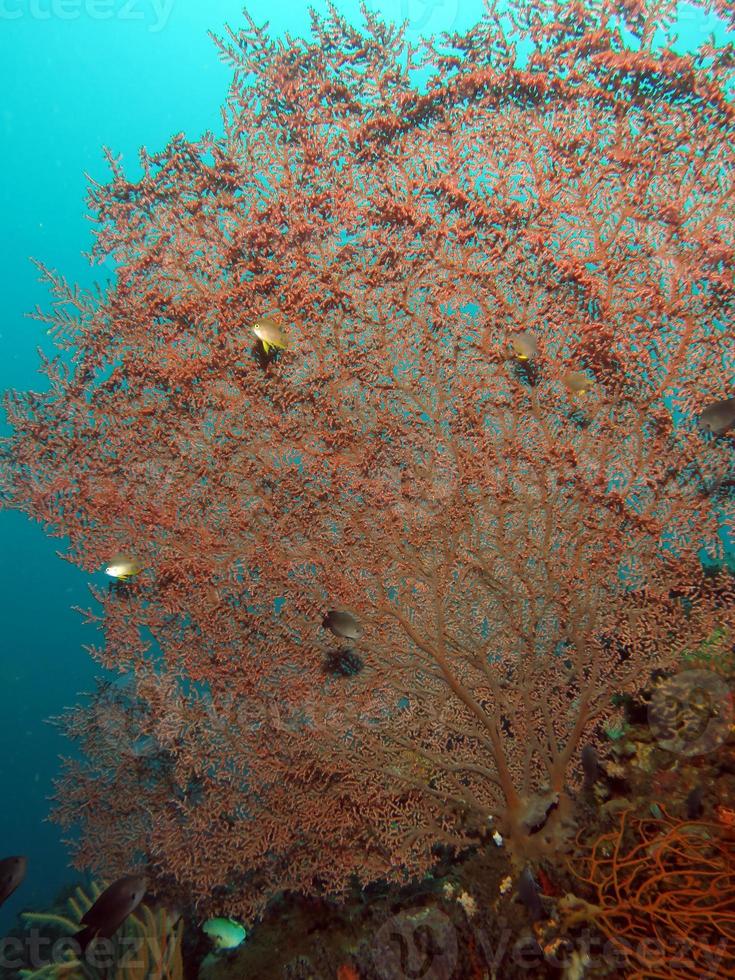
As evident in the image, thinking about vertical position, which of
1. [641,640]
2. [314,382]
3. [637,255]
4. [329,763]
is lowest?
[329,763]

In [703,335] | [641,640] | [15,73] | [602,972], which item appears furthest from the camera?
[15,73]

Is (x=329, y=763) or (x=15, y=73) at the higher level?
(x=15, y=73)

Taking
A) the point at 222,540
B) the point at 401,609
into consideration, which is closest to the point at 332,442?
the point at 222,540

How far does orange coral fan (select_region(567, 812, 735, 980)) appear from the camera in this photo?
2434 millimetres

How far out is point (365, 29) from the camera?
342 cm

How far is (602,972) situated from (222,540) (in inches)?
128

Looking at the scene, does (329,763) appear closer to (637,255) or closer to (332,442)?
(332,442)

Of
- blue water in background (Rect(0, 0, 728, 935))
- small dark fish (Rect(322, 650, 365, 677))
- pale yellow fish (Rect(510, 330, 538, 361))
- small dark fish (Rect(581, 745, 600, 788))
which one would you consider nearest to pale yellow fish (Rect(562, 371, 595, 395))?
pale yellow fish (Rect(510, 330, 538, 361))

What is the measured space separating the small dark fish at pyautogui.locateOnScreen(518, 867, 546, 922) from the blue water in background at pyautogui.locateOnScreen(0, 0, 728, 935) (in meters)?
52.9

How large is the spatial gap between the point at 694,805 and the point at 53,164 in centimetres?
9485
